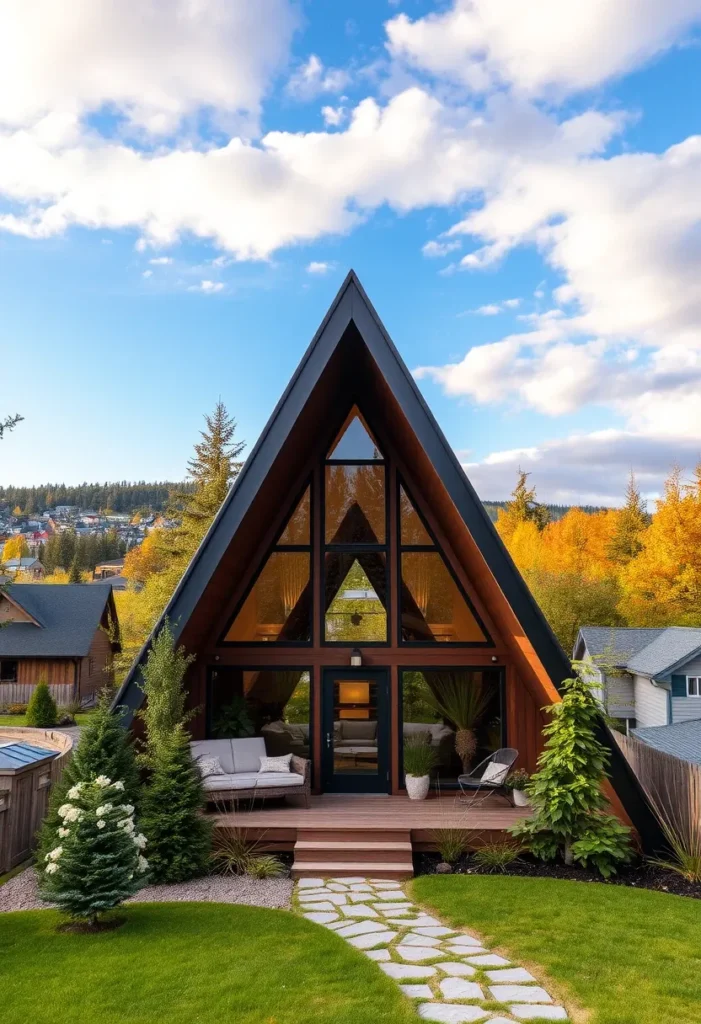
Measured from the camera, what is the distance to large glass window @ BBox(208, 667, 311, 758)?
32.2 feet

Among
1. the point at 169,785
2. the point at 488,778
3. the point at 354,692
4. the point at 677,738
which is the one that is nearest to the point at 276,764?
the point at 354,692

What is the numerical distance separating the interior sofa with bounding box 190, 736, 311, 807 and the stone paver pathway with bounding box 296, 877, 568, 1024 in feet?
5.35

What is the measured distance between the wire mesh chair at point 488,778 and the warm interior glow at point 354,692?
1671 millimetres

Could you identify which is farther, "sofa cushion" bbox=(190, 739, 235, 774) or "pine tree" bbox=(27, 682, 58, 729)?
"pine tree" bbox=(27, 682, 58, 729)

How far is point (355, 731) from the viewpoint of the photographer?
986cm

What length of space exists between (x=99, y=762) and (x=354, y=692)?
3.91 metres

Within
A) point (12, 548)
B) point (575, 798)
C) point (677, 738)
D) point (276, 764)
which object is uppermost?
point (12, 548)

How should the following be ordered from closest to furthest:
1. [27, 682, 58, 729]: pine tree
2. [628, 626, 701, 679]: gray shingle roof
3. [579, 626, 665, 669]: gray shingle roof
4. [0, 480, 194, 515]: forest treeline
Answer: [628, 626, 701, 679]: gray shingle roof → [27, 682, 58, 729]: pine tree → [579, 626, 665, 669]: gray shingle roof → [0, 480, 194, 515]: forest treeline

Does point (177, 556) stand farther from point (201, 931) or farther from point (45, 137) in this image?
point (201, 931)

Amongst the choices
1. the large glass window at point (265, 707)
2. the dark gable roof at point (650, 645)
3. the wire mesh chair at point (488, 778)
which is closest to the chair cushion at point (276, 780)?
the large glass window at point (265, 707)

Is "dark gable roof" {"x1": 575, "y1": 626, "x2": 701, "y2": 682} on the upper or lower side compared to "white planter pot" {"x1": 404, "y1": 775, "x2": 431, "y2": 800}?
upper

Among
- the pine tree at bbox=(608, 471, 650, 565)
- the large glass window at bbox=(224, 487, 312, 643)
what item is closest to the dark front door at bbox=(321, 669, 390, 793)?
the large glass window at bbox=(224, 487, 312, 643)

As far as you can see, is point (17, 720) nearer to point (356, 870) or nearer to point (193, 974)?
point (356, 870)

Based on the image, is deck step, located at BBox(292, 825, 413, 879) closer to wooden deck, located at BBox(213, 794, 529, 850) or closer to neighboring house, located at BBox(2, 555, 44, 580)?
wooden deck, located at BBox(213, 794, 529, 850)
